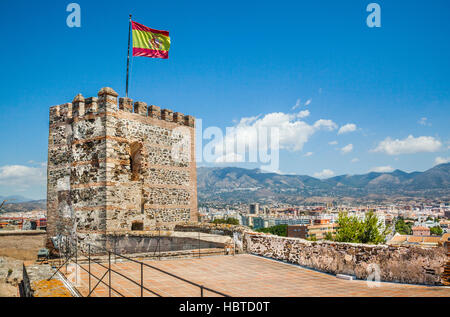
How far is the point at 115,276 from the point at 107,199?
262 inches

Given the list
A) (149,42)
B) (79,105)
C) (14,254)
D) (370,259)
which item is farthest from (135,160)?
(14,254)

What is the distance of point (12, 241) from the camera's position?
2397 centimetres

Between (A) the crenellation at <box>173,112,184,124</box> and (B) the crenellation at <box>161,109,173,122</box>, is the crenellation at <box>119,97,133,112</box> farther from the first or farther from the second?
(A) the crenellation at <box>173,112,184,124</box>

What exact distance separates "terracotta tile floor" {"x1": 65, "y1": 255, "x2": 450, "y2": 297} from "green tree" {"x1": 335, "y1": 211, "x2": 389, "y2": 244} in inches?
495

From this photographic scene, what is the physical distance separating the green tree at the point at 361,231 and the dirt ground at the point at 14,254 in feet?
66.6

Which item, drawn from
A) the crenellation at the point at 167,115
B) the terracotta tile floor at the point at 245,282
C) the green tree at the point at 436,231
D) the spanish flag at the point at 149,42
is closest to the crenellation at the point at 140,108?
the crenellation at the point at 167,115

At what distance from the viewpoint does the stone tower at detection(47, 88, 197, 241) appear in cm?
1552

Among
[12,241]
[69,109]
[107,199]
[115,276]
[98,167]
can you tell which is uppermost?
[69,109]

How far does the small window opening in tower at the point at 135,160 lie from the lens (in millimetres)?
17344

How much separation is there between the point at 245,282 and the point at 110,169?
29.5 ft

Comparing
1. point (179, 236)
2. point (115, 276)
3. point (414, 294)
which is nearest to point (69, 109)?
point (179, 236)

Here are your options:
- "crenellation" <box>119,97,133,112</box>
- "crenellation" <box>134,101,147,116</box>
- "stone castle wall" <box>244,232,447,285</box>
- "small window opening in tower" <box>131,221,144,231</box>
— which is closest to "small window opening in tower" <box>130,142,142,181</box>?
"crenellation" <box>134,101,147,116</box>

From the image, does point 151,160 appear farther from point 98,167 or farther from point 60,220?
point 60,220

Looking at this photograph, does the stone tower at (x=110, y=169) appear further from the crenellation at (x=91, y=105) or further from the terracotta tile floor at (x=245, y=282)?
the terracotta tile floor at (x=245, y=282)
